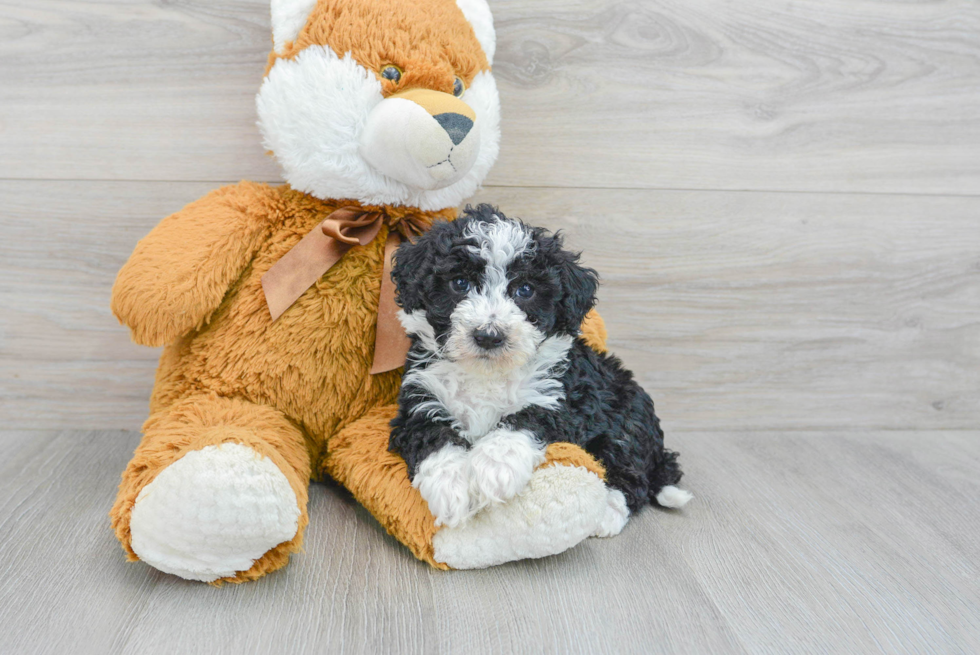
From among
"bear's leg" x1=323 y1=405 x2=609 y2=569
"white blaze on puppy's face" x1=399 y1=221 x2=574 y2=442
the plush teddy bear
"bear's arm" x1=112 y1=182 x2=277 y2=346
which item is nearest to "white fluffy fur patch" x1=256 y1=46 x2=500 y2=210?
the plush teddy bear

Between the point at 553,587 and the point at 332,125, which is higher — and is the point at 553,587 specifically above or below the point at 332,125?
below

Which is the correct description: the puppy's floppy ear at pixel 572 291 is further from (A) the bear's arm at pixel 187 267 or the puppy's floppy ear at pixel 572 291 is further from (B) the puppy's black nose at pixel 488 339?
(A) the bear's arm at pixel 187 267

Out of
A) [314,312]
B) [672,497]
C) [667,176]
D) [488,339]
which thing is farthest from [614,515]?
[667,176]

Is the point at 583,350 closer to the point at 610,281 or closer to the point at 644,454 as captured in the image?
the point at 644,454

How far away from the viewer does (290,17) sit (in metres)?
1.08

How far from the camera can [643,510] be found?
121 centimetres

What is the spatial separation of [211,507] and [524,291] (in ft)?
1.56

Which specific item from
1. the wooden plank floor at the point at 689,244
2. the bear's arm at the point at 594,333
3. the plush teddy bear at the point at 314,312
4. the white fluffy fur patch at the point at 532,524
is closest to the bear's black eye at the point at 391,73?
the plush teddy bear at the point at 314,312

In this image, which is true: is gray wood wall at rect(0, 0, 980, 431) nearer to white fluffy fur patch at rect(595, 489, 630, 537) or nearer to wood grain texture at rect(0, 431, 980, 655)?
wood grain texture at rect(0, 431, 980, 655)

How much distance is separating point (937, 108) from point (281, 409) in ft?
4.69

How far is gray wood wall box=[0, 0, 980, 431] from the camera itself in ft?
4.34

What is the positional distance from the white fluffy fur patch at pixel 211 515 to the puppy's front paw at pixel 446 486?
177mm

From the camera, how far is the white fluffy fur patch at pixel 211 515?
2.86ft

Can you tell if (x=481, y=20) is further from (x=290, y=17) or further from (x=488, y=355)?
(x=488, y=355)
